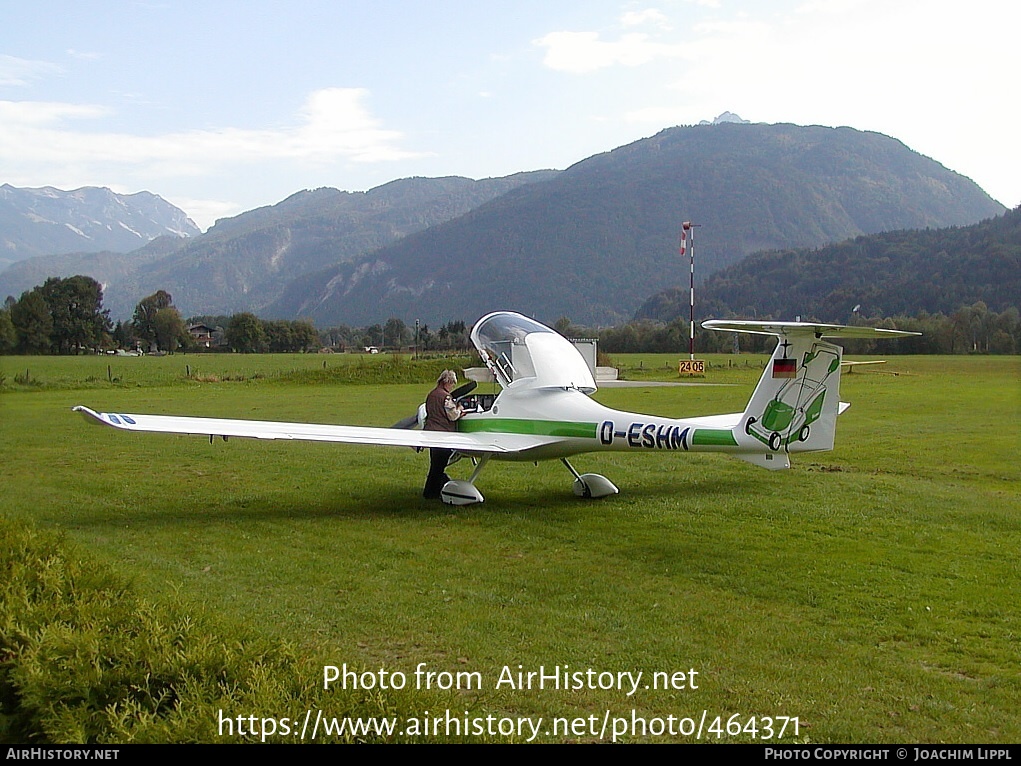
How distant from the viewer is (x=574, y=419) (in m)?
10.0

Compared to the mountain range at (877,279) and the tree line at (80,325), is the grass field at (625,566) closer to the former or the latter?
the tree line at (80,325)

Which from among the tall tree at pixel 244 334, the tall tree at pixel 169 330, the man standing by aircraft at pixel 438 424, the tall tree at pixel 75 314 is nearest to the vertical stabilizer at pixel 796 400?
the man standing by aircraft at pixel 438 424

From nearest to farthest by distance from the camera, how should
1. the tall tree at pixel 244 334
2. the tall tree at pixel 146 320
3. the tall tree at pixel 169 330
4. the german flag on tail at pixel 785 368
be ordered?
the german flag on tail at pixel 785 368 < the tall tree at pixel 146 320 < the tall tree at pixel 169 330 < the tall tree at pixel 244 334

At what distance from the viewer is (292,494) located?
11.4 m

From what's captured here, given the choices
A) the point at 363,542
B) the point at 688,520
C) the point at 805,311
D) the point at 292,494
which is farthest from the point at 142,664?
the point at 805,311

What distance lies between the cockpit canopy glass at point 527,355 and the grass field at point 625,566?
4.97ft

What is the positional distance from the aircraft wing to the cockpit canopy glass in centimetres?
80

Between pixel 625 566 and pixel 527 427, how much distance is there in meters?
3.15

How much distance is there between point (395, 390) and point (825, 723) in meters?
30.7

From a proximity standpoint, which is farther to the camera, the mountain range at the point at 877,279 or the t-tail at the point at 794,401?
the mountain range at the point at 877,279

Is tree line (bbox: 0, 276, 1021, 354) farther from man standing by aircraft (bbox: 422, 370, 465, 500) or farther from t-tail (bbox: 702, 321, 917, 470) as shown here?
t-tail (bbox: 702, 321, 917, 470)

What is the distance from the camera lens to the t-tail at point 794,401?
9258 millimetres

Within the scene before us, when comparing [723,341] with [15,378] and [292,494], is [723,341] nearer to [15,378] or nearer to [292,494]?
[15,378]

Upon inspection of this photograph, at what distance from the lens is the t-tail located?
926 centimetres
